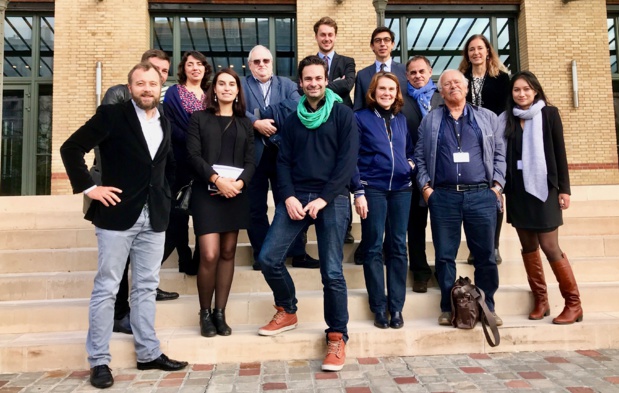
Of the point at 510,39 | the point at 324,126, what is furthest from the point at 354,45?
the point at 324,126

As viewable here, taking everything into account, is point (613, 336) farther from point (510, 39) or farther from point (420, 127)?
point (510, 39)

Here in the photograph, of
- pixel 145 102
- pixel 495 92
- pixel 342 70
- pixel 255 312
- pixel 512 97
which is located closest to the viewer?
pixel 145 102

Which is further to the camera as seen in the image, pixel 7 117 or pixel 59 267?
pixel 7 117

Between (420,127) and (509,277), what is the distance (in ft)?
6.34

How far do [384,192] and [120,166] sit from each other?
210cm

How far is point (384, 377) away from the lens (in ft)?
11.0

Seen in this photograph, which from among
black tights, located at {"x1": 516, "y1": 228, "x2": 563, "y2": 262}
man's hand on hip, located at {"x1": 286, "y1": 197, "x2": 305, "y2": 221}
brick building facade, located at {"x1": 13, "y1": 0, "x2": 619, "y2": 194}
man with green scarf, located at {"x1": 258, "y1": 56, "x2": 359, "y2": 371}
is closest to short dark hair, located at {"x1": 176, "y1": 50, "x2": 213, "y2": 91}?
man with green scarf, located at {"x1": 258, "y1": 56, "x2": 359, "y2": 371}

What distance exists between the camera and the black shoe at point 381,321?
3.93 metres

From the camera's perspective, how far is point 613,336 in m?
3.94

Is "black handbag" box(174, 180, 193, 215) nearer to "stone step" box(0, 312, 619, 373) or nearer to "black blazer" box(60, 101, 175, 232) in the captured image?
"black blazer" box(60, 101, 175, 232)

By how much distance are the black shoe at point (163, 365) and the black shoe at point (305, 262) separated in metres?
1.69

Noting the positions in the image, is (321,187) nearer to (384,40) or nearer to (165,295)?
(165,295)

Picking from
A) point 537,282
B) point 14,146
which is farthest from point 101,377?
point 14,146

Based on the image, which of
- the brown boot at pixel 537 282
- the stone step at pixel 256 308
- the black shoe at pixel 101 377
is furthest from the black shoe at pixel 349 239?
the black shoe at pixel 101 377
